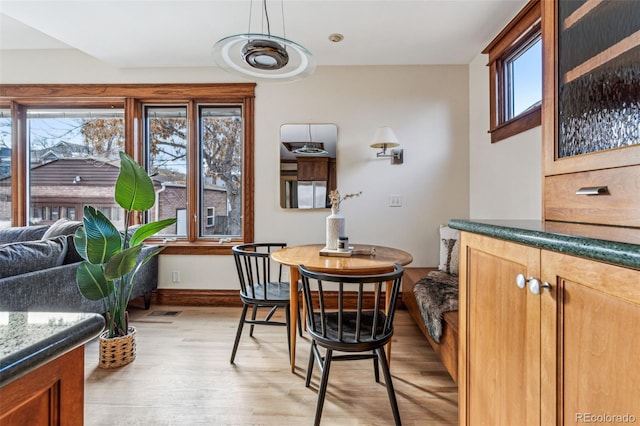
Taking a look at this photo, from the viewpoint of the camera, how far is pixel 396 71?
3.08 meters

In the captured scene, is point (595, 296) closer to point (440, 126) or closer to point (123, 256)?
point (123, 256)

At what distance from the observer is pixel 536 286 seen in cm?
62

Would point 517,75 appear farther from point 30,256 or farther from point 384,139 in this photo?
point 30,256

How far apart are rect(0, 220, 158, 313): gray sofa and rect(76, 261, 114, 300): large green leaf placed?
292mm

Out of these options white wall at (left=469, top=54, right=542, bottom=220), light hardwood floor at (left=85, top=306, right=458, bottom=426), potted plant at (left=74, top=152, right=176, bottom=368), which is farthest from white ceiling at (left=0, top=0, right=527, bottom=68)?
light hardwood floor at (left=85, top=306, right=458, bottom=426)

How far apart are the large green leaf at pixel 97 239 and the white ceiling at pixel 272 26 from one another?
1514 mm

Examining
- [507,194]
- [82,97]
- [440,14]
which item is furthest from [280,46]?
[82,97]

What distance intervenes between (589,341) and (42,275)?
2770 millimetres

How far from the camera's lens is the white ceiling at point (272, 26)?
2.17m

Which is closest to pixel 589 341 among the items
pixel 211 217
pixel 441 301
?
pixel 441 301

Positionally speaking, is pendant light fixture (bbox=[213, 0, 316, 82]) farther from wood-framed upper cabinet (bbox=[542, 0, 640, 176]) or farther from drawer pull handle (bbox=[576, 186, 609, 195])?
drawer pull handle (bbox=[576, 186, 609, 195])

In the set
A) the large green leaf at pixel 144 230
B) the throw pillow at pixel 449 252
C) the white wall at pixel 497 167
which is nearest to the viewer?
the large green leaf at pixel 144 230

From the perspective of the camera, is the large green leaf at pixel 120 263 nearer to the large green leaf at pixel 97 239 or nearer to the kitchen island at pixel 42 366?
the large green leaf at pixel 97 239

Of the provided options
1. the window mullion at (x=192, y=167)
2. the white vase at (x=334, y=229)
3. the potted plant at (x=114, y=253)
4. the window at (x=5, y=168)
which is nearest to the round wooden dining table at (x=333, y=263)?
the white vase at (x=334, y=229)
